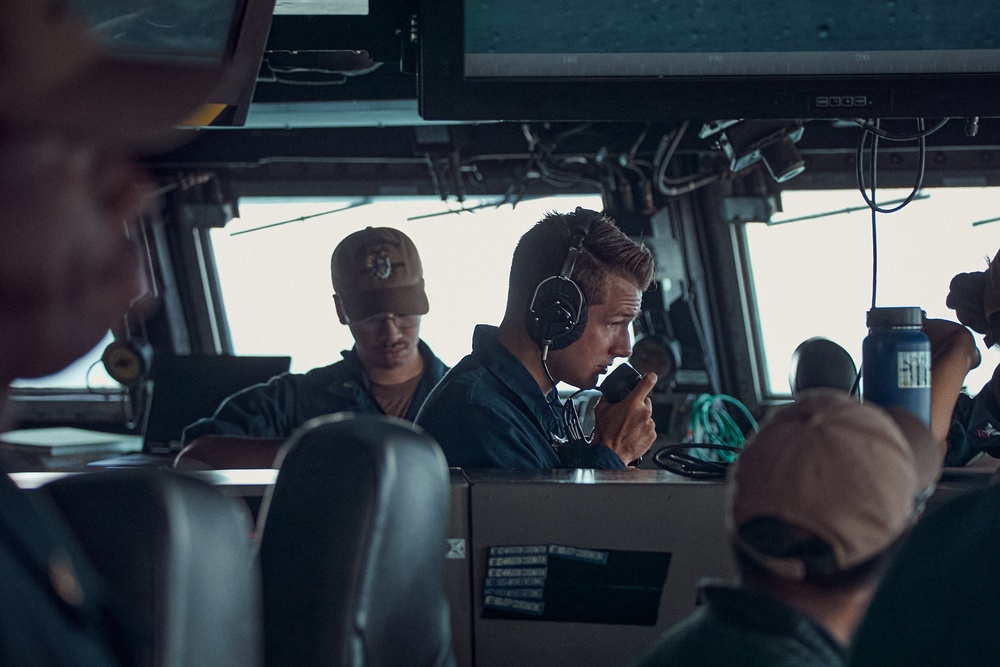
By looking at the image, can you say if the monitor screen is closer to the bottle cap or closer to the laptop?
the bottle cap

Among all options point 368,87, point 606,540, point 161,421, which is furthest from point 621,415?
point 161,421

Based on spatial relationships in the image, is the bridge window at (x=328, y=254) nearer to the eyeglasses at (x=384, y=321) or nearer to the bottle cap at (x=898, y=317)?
the eyeglasses at (x=384, y=321)

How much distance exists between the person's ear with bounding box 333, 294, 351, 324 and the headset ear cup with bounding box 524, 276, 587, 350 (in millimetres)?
1034

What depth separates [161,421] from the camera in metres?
3.57

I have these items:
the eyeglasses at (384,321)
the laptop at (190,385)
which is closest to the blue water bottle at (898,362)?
the eyeglasses at (384,321)

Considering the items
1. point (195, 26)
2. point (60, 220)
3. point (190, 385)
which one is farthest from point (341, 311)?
point (60, 220)

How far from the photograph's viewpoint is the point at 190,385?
3.55 meters

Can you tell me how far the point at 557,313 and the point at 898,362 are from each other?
27.5 inches

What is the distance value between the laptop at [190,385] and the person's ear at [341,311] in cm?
75

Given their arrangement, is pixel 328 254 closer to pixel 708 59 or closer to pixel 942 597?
pixel 708 59

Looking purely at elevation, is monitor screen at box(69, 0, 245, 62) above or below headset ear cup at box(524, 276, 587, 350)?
above

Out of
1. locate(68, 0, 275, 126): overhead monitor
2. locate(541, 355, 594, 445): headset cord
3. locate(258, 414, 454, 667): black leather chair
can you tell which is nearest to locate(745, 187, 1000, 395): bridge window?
locate(541, 355, 594, 445): headset cord

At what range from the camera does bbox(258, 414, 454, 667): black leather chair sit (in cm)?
81

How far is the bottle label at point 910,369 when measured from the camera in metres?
1.28
